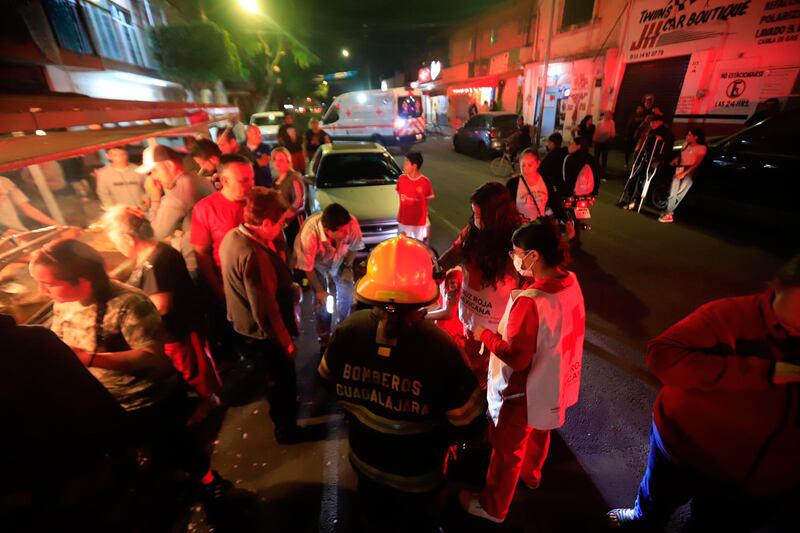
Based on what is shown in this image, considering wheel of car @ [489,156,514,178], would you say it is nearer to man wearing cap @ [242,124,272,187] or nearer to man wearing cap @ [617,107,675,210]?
man wearing cap @ [617,107,675,210]

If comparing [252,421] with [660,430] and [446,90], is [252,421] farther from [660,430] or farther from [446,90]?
[446,90]

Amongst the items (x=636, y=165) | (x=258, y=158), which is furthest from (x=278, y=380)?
(x=636, y=165)

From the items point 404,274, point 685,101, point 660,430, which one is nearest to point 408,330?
point 404,274

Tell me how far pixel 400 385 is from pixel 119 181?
4.88 metres

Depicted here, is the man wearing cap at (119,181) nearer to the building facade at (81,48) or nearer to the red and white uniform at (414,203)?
the building facade at (81,48)

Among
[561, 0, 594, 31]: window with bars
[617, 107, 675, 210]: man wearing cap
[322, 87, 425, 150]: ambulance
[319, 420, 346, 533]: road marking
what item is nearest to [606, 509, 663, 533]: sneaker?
[319, 420, 346, 533]: road marking

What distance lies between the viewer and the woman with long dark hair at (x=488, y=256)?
2598mm

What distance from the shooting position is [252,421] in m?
3.24

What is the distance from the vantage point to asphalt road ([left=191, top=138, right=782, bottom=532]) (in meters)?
2.47

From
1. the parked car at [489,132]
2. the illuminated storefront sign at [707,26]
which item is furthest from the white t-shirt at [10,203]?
the illuminated storefront sign at [707,26]

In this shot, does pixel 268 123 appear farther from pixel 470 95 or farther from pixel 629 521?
pixel 629 521

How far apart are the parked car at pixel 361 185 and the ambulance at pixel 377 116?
11058 millimetres

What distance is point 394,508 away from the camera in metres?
1.58

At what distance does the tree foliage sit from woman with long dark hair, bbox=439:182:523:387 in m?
16.2
